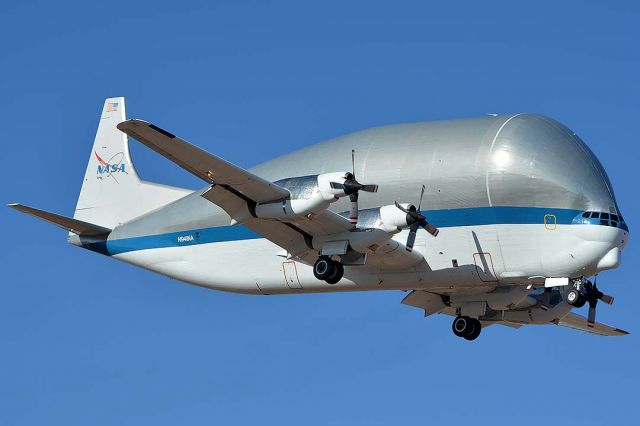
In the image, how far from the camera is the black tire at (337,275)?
111 ft

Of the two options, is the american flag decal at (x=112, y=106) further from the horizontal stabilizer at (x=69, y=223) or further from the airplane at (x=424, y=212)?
the airplane at (x=424, y=212)

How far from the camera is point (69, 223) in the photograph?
40.0 metres

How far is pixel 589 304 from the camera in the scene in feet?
121

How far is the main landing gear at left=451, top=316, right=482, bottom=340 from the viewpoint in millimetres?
39031

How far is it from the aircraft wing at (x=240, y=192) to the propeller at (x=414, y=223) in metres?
1.60

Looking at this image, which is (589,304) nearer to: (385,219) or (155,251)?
(385,219)

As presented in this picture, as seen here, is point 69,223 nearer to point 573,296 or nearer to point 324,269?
point 324,269

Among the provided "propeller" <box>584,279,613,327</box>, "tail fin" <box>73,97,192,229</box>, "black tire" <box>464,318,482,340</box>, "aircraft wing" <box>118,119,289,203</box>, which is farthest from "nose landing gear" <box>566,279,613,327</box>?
"tail fin" <box>73,97,192,229</box>

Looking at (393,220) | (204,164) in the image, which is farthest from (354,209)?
(204,164)

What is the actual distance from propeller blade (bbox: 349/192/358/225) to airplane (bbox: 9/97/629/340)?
0.13ft

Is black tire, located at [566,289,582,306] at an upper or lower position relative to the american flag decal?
lower

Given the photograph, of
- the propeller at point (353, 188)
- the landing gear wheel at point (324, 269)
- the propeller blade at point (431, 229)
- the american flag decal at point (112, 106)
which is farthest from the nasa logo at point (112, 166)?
the propeller blade at point (431, 229)

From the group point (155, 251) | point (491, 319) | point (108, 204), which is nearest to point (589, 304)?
point (491, 319)

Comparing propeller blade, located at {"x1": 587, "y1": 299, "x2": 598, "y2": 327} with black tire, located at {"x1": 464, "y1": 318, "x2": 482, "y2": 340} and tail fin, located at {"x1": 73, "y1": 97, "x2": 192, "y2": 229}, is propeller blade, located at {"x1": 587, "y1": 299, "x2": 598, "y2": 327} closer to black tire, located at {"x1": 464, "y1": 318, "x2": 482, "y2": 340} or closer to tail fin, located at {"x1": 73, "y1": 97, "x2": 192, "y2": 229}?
black tire, located at {"x1": 464, "y1": 318, "x2": 482, "y2": 340}
